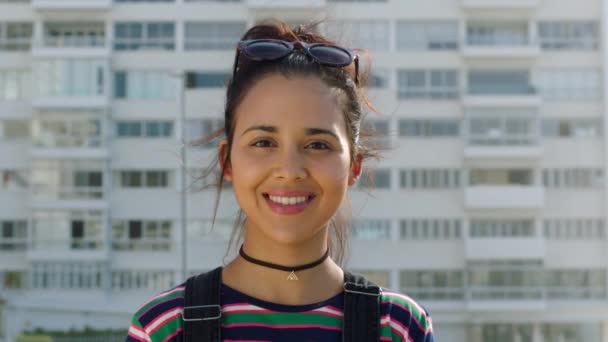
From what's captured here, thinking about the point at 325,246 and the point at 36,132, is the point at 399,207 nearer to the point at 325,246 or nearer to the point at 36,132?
the point at 36,132

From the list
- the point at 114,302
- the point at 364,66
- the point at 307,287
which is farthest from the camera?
the point at 114,302

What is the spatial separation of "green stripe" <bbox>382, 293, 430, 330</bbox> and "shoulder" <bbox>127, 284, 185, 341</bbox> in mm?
490

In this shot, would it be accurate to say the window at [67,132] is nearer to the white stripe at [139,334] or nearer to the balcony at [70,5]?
the balcony at [70,5]

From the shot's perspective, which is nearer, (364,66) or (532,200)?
(364,66)

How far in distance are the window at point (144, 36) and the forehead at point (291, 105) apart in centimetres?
3256

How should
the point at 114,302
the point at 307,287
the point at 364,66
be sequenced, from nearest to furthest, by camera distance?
the point at 307,287, the point at 364,66, the point at 114,302

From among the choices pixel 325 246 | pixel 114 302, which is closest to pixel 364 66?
pixel 325 246

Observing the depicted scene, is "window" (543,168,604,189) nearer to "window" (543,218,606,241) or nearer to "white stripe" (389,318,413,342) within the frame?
"window" (543,218,606,241)

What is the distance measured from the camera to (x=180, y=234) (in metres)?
33.9

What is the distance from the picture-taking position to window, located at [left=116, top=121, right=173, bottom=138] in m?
34.0

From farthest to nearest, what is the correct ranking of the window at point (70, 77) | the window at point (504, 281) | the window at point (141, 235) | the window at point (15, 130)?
the window at point (15, 130) < the window at point (141, 235) < the window at point (504, 281) < the window at point (70, 77)

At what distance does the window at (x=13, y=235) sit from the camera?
34000 mm

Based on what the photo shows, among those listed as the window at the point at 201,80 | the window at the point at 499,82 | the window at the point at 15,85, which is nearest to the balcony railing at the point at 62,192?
the window at the point at 15,85

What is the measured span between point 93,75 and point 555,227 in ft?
59.0
